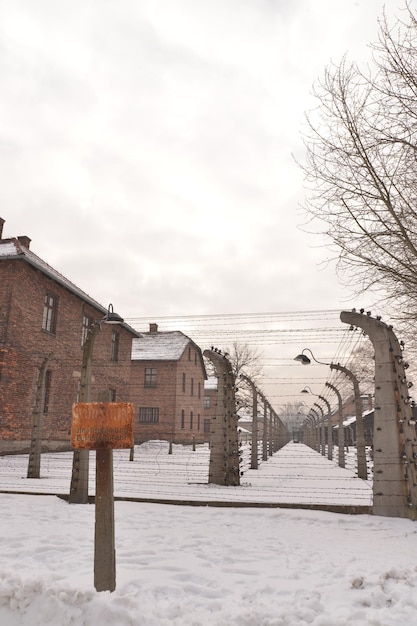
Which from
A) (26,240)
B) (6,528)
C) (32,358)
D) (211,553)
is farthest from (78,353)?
(211,553)

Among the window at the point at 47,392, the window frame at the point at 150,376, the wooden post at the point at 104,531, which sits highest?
the window frame at the point at 150,376

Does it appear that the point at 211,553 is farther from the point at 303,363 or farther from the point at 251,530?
the point at 303,363

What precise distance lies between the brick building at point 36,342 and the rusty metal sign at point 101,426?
13.4m

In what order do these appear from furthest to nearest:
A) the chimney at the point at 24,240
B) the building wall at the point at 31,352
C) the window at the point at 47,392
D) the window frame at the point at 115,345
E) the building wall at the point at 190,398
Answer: the building wall at the point at 190,398
the window frame at the point at 115,345
the chimney at the point at 24,240
the window at the point at 47,392
the building wall at the point at 31,352

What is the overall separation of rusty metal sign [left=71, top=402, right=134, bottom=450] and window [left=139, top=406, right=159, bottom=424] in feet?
110

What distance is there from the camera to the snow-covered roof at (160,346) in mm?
38312

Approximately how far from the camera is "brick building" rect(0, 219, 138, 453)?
1808cm

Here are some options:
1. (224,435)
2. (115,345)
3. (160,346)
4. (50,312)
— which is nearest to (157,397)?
(160,346)

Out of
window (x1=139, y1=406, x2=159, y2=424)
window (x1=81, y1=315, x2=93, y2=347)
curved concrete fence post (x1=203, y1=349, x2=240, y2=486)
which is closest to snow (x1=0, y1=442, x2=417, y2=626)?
curved concrete fence post (x1=203, y1=349, x2=240, y2=486)

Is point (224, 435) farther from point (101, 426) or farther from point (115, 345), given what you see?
point (115, 345)

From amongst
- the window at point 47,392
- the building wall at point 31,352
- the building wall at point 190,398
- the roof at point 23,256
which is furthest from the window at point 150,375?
the window at point 47,392

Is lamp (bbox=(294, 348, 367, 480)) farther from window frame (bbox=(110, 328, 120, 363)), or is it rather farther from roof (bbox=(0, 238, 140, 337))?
window frame (bbox=(110, 328, 120, 363))

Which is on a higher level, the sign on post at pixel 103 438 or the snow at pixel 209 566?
the sign on post at pixel 103 438

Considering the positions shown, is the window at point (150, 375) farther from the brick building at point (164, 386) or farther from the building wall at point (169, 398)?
the building wall at point (169, 398)
